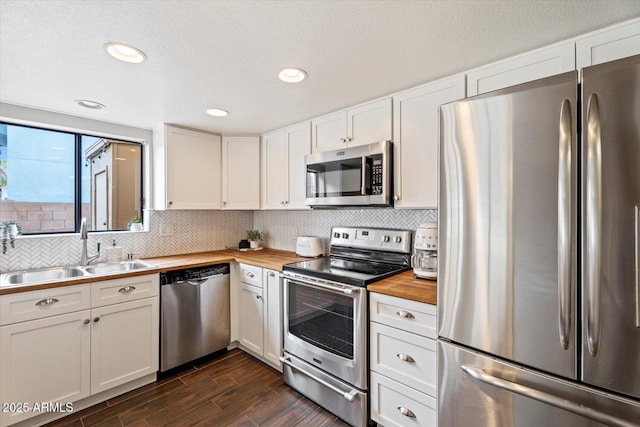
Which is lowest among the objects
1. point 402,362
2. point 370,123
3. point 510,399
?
point 402,362

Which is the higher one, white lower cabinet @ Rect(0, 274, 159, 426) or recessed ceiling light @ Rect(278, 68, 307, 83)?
recessed ceiling light @ Rect(278, 68, 307, 83)

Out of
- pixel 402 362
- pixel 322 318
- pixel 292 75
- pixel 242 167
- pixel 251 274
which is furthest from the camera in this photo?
pixel 242 167

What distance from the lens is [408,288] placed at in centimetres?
172

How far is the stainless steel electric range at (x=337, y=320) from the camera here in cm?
183

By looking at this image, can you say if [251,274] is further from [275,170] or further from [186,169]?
[186,169]

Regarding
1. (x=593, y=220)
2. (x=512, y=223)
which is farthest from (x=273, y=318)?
(x=593, y=220)

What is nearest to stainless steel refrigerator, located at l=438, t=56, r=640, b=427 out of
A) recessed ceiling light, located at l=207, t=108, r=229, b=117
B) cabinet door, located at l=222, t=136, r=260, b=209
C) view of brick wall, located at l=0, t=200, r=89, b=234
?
recessed ceiling light, located at l=207, t=108, r=229, b=117

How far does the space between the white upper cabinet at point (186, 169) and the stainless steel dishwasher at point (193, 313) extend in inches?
29.5

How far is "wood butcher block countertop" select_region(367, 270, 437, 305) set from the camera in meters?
1.58

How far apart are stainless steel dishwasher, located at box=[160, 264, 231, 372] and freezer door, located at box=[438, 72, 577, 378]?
2043 mm

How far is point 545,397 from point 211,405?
2.00 m

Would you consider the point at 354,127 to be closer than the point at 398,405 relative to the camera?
No

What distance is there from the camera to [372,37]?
145 cm

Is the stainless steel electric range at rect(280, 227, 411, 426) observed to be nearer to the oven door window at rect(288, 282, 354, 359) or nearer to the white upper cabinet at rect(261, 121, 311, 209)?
the oven door window at rect(288, 282, 354, 359)
